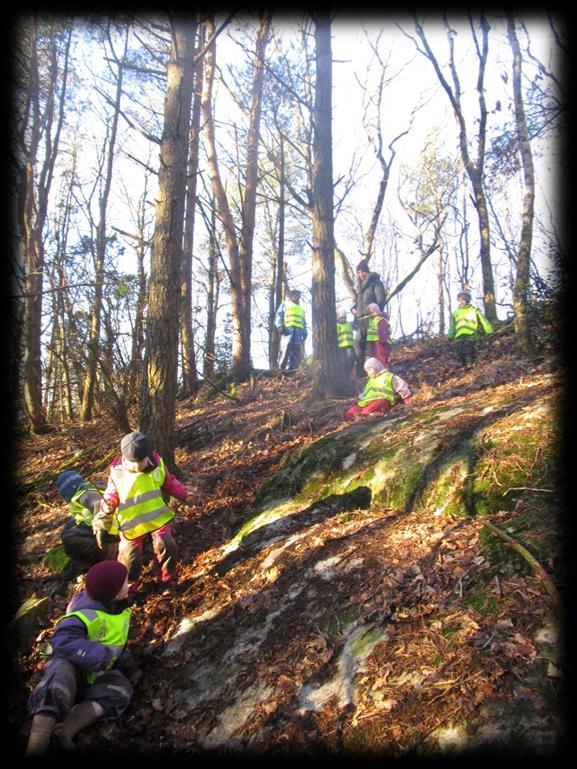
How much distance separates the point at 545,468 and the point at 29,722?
4711mm

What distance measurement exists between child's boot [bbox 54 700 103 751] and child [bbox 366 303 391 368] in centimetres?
784

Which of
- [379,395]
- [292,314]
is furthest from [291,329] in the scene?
[379,395]

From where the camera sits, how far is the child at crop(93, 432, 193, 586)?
491 cm

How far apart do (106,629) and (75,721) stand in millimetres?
652

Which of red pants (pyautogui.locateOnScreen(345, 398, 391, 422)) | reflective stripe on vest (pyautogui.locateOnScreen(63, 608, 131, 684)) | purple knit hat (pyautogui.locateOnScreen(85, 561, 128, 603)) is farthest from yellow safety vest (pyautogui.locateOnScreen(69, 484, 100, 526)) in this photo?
red pants (pyautogui.locateOnScreen(345, 398, 391, 422))

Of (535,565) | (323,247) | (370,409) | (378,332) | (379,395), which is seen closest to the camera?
(535,565)

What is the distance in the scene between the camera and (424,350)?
11.9m

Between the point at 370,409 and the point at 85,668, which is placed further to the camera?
the point at 370,409

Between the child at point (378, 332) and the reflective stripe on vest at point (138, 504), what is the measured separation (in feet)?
20.3

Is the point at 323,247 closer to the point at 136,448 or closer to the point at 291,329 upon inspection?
the point at 291,329

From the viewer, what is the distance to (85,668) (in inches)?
142

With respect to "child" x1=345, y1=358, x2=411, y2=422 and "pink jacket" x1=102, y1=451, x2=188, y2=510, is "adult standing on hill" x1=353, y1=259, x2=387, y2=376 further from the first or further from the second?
"pink jacket" x1=102, y1=451, x2=188, y2=510

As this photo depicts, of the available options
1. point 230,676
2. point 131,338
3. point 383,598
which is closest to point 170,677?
point 230,676

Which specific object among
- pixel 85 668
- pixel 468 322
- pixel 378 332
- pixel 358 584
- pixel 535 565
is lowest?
pixel 85 668
